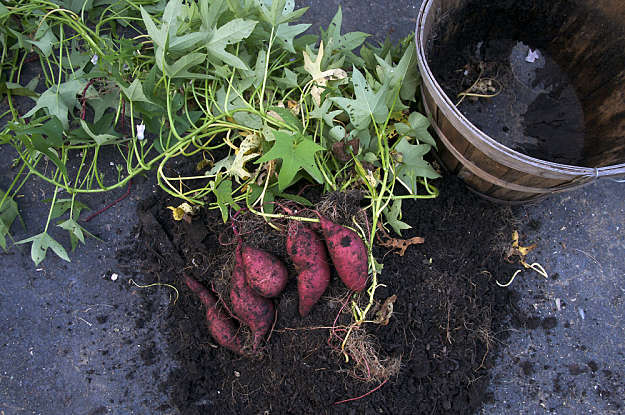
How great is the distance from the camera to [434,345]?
130 centimetres

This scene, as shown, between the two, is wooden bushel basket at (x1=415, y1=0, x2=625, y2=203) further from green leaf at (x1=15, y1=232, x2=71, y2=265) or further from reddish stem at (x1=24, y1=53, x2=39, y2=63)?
reddish stem at (x1=24, y1=53, x2=39, y2=63)

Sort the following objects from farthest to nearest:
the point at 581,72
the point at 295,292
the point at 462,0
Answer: the point at 581,72, the point at 462,0, the point at 295,292

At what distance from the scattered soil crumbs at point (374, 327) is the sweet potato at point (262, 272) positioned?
0.21 ft

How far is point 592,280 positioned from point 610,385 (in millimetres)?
355

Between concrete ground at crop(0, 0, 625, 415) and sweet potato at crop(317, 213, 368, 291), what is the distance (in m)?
0.62

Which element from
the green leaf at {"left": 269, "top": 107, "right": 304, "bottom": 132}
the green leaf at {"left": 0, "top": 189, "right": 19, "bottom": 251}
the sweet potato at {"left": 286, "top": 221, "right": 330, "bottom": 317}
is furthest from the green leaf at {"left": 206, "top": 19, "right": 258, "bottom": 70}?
the green leaf at {"left": 0, "top": 189, "right": 19, "bottom": 251}

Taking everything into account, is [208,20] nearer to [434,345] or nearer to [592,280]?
[434,345]

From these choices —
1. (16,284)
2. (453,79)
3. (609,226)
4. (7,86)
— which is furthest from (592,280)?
(7,86)

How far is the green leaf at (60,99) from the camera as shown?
1.29m

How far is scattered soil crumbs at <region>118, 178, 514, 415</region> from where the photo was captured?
1.24 m

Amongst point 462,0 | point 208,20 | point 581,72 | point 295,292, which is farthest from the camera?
point 581,72

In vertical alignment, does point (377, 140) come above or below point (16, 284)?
above

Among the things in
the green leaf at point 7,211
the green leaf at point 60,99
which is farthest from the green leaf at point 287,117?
the green leaf at point 7,211

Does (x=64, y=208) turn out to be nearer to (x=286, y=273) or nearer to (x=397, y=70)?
(x=286, y=273)
